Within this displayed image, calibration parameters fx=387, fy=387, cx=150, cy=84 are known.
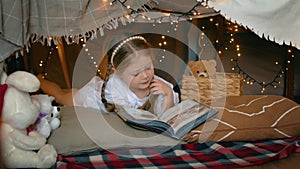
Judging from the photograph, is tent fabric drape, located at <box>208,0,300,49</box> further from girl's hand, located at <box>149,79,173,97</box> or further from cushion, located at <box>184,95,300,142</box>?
girl's hand, located at <box>149,79,173,97</box>

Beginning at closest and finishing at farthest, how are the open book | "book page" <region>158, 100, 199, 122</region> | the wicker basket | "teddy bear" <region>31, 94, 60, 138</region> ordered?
"teddy bear" <region>31, 94, 60, 138</region>
the open book
"book page" <region>158, 100, 199, 122</region>
the wicker basket

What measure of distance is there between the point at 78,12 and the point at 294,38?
2.43 ft

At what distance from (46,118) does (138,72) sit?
493mm

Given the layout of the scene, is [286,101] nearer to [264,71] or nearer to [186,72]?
[186,72]

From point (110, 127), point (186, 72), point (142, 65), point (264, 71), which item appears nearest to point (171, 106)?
point (142, 65)

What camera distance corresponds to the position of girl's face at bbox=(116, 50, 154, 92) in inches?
67.9

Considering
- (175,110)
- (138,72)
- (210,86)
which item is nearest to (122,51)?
(138,72)

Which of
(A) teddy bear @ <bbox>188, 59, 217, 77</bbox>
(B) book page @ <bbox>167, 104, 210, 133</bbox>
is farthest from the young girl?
(A) teddy bear @ <bbox>188, 59, 217, 77</bbox>

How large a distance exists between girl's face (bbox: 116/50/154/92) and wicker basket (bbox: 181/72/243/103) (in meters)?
0.50

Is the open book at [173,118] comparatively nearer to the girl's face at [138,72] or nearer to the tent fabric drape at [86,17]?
the girl's face at [138,72]

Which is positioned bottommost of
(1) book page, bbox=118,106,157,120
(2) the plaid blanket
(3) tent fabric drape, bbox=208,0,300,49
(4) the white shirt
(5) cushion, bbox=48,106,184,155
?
(2) the plaid blanket

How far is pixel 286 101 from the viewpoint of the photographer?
184cm

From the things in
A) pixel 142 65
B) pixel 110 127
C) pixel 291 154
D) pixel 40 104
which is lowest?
pixel 291 154

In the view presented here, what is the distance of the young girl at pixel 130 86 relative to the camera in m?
1.74
